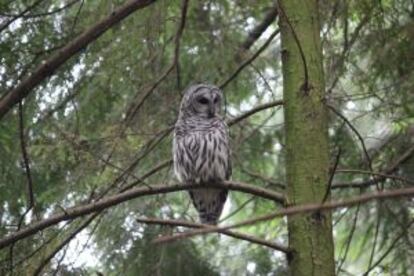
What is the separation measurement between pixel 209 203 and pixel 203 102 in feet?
2.32

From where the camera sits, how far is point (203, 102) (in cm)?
515

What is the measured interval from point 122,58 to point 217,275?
5.40 ft

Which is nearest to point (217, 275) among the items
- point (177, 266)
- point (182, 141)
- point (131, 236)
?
point (177, 266)

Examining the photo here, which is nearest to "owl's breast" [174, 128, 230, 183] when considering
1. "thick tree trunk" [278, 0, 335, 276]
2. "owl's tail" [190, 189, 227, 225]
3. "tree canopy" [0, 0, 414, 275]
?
"tree canopy" [0, 0, 414, 275]

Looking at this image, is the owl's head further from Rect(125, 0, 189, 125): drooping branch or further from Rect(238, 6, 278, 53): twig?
Rect(238, 6, 278, 53): twig

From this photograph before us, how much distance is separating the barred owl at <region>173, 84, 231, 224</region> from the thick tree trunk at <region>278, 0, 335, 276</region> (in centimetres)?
116

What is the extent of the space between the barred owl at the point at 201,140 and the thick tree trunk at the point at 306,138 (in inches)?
45.8

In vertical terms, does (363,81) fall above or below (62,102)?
above

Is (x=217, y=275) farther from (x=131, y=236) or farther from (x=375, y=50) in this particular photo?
(x=375, y=50)

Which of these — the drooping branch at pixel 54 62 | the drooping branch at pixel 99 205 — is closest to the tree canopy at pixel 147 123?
the drooping branch at pixel 99 205

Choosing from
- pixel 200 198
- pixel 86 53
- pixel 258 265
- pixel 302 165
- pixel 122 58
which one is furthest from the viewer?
pixel 258 265

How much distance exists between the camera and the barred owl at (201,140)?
4.88 meters

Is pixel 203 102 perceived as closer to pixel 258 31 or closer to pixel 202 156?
pixel 202 156

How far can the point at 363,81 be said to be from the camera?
17.2 feet
